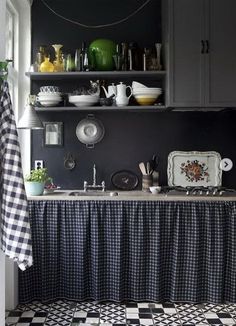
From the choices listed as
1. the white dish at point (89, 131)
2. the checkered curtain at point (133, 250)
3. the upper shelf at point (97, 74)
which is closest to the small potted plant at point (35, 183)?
the checkered curtain at point (133, 250)

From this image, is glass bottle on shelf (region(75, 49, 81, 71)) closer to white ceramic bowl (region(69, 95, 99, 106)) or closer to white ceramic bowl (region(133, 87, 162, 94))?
white ceramic bowl (region(69, 95, 99, 106))

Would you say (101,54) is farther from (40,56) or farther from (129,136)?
(129,136)

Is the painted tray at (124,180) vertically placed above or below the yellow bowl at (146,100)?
below

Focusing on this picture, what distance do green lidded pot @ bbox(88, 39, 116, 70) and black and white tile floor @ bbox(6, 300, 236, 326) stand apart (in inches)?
79.8

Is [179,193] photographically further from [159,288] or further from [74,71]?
[74,71]

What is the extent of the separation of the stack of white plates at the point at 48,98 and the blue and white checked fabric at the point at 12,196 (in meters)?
1.78

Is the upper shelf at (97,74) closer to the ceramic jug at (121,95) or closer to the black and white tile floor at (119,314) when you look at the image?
the ceramic jug at (121,95)

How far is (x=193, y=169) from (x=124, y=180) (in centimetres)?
65

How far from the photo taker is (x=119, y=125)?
13.1 feet

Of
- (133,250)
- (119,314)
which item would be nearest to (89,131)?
(133,250)

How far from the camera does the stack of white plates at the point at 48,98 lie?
3.75 meters

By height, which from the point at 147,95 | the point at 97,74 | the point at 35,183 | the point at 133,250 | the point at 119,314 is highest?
the point at 97,74

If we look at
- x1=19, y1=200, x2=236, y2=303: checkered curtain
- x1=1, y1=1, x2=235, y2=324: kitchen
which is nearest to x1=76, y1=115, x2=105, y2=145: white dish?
x1=1, y1=1, x2=235, y2=324: kitchen

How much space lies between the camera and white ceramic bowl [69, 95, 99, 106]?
3717 mm
